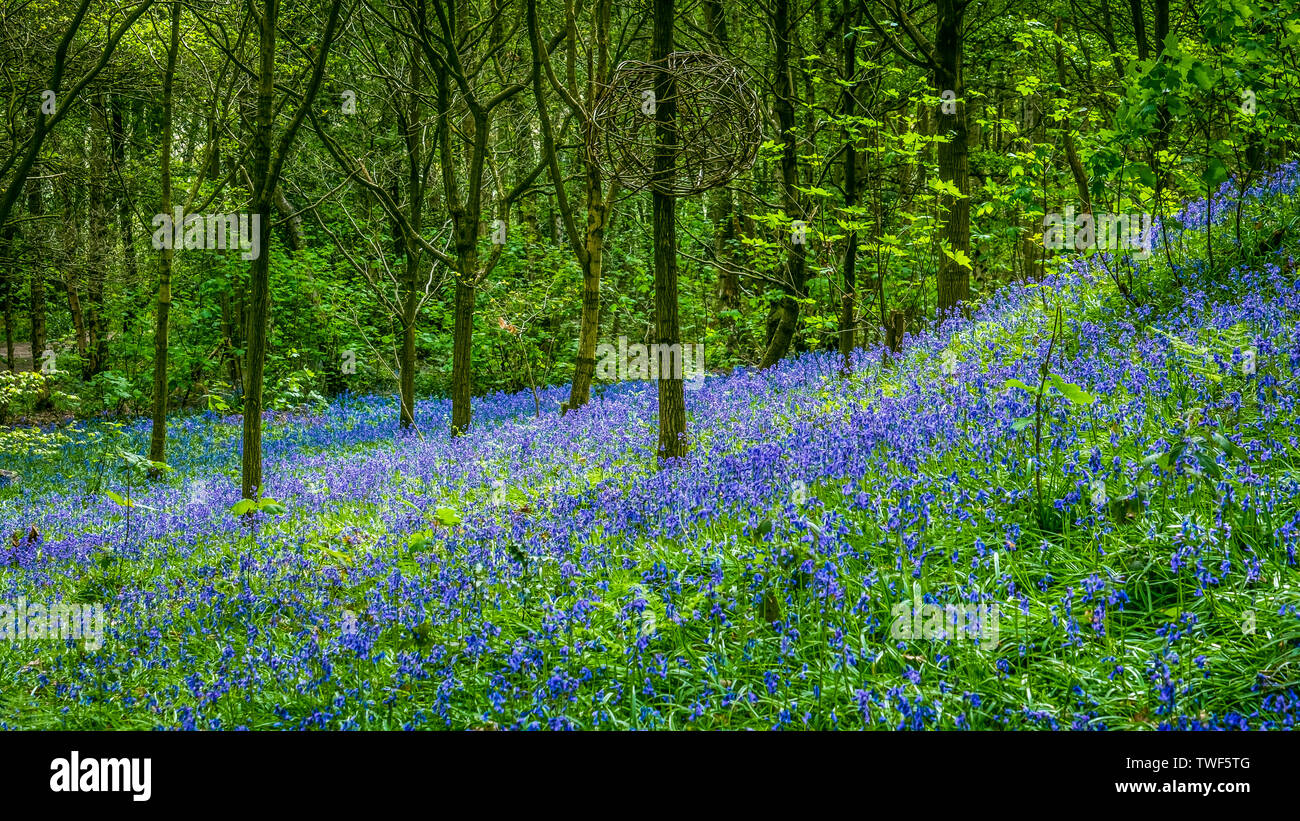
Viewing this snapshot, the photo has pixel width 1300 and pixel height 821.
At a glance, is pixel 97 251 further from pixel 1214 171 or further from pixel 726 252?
pixel 1214 171

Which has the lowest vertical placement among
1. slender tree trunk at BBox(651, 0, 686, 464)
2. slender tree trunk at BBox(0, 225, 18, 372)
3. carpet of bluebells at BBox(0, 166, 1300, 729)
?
carpet of bluebells at BBox(0, 166, 1300, 729)

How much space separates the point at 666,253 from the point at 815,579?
361cm

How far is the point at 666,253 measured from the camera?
6516 mm

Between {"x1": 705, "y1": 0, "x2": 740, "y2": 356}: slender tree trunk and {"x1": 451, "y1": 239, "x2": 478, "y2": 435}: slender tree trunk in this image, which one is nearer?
{"x1": 451, "y1": 239, "x2": 478, "y2": 435}: slender tree trunk

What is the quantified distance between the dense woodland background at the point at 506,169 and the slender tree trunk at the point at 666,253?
47.2 inches

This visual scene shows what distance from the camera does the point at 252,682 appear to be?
3.73 meters

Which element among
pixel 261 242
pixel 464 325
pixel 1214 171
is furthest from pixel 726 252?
pixel 1214 171

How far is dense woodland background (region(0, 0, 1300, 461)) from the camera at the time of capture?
970cm

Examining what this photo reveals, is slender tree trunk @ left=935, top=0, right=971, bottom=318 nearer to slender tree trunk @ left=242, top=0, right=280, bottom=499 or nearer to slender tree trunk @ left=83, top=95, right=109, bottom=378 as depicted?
slender tree trunk @ left=242, top=0, right=280, bottom=499

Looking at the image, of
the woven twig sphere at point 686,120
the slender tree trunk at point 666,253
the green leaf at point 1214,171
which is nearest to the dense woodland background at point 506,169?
the green leaf at point 1214,171

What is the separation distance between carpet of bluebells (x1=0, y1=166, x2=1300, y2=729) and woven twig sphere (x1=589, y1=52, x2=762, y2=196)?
84.5 inches

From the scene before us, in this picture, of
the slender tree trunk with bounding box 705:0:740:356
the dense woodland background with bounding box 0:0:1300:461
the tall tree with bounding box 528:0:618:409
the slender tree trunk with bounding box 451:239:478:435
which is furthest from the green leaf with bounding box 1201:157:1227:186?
the slender tree trunk with bounding box 705:0:740:356
